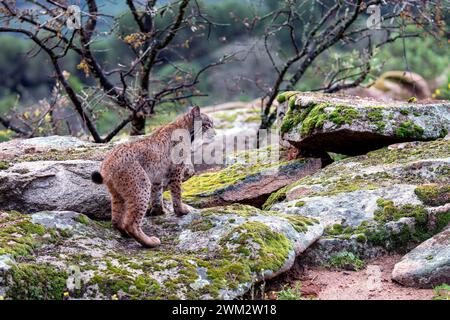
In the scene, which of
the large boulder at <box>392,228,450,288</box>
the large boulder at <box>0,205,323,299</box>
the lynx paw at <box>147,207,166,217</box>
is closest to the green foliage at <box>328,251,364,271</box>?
the large boulder at <box>0,205,323,299</box>

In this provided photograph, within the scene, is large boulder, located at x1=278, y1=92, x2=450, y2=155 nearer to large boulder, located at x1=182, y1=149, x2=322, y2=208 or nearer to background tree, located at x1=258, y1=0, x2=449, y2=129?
large boulder, located at x1=182, y1=149, x2=322, y2=208

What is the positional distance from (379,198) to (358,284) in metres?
1.55

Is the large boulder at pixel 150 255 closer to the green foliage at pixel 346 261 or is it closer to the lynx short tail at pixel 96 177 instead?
the green foliage at pixel 346 261

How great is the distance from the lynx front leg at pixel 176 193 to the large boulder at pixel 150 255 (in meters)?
0.30

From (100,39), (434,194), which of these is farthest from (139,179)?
(100,39)

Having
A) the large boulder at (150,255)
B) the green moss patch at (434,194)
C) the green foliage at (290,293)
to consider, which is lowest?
the green foliage at (290,293)

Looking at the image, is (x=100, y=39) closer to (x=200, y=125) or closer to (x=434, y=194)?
(x=200, y=125)

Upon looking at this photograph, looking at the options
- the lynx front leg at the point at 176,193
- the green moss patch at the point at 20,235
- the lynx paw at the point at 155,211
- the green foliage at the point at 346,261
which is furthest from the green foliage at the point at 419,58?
the green moss patch at the point at 20,235

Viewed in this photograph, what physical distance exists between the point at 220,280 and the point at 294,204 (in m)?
2.41

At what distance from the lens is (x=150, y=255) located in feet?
23.3

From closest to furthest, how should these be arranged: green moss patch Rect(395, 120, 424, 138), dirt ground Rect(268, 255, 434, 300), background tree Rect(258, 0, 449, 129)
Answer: dirt ground Rect(268, 255, 434, 300)
green moss patch Rect(395, 120, 424, 138)
background tree Rect(258, 0, 449, 129)

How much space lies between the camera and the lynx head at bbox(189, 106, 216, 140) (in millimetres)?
9336

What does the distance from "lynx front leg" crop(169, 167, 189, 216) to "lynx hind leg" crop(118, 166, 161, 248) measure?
0.85m

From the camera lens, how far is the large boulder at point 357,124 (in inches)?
374
